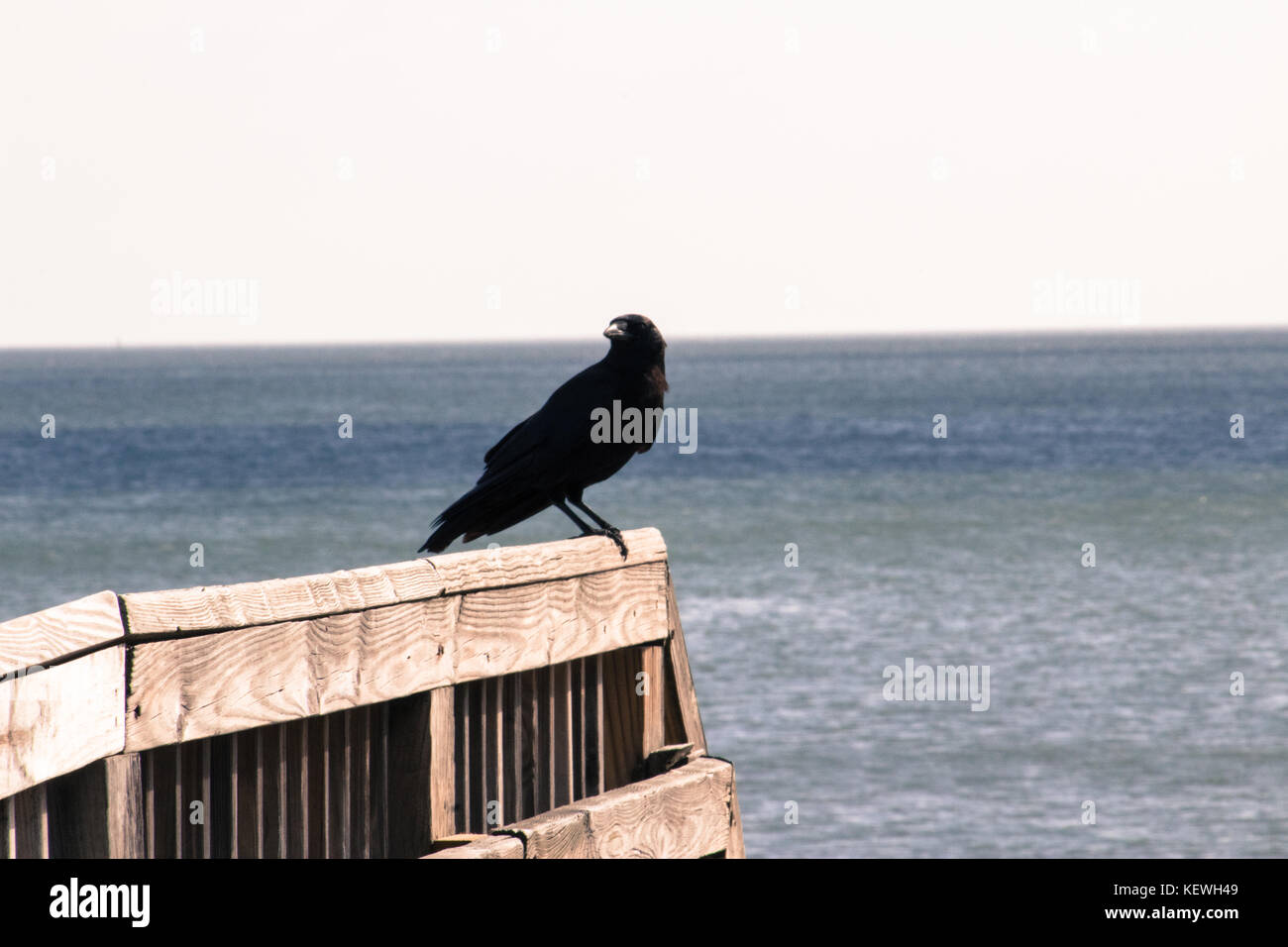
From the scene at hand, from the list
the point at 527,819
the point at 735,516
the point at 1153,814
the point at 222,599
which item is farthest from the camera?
the point at 735,516

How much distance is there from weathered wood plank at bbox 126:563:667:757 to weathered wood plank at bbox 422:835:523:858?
0.31 m

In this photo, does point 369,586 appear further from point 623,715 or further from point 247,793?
point 623,715

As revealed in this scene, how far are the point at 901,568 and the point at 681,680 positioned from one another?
31.9 metres

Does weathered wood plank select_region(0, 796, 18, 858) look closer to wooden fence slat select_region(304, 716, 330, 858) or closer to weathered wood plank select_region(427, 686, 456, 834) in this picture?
wooden fence slat select_region(304, 716, 330, 858)

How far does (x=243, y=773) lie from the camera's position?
104 inches

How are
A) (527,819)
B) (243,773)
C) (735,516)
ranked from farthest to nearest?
(735,516), (527,819), (243,773)

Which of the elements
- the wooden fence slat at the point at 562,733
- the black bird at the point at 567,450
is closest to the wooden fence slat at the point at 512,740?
the wooden fence slat at the point at 562,733

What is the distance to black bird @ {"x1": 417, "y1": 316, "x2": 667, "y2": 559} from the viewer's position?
5.33 meters

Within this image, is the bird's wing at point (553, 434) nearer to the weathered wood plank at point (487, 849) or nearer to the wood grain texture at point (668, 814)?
the wood grain texture at point (668, 814)

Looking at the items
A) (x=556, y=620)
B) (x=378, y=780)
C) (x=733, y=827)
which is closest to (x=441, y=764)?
(x=378, y=780)

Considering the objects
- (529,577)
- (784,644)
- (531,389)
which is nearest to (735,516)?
(784,644)

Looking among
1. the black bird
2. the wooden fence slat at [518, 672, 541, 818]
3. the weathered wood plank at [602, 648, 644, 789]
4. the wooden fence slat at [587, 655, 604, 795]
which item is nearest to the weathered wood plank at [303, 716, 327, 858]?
the wooden fence slat at [518, 672, 541, 818]
